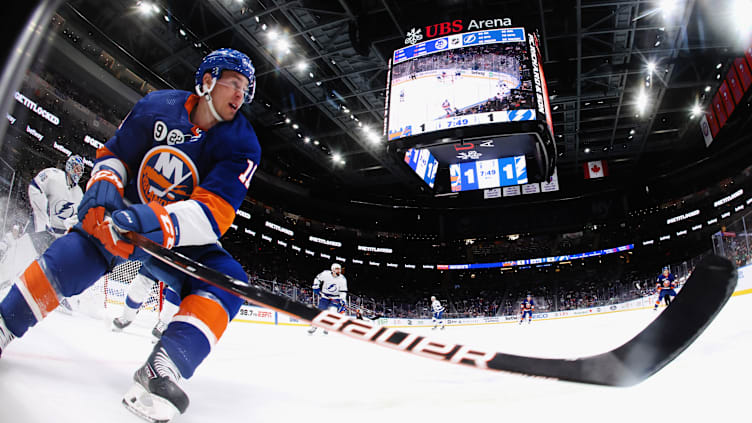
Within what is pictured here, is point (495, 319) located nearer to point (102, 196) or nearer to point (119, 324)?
point (119, 324)

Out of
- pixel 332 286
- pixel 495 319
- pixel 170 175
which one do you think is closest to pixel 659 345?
pixel 170 175

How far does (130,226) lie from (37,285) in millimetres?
394

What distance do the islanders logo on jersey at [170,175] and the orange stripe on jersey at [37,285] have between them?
398 mm

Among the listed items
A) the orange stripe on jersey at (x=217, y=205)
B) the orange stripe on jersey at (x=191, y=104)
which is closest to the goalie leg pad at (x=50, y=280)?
the orange stripe on jersey at (x=217, y=205)

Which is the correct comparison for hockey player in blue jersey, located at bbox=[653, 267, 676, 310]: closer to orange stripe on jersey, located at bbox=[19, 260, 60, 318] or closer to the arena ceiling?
orange stripe on jersey, located at bbox=[19, 260, 60, 318]

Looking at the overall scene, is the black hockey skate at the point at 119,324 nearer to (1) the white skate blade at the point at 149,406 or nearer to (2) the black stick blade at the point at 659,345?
(1) the white skate blade at the point at 149,406

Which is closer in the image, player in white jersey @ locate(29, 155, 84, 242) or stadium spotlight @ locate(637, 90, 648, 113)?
player in white jersey @ locate(29, 155, 84, 242)

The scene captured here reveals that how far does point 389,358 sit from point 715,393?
1801 millimetres

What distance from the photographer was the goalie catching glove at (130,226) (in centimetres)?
110

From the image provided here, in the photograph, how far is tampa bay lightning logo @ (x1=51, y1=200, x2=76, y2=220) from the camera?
10.9 ft

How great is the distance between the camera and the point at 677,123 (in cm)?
1478

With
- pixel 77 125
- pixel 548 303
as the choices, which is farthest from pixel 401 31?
pixel 548 303

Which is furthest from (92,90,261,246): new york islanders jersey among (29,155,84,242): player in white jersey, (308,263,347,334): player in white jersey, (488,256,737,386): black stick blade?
(308,263,347,334): player in white jersey

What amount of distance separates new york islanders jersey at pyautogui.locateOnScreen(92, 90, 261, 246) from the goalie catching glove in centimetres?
21
